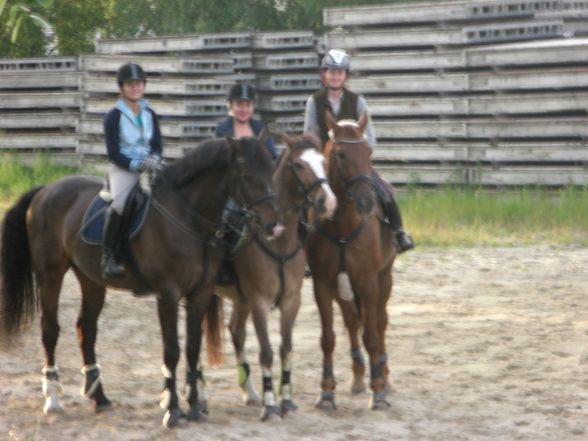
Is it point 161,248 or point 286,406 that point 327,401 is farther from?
point 161,248

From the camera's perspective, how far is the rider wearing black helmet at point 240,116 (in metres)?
9.03

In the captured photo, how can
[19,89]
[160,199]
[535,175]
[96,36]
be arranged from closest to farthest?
[160,199]
[535,175]
[19,89]
[96,36]

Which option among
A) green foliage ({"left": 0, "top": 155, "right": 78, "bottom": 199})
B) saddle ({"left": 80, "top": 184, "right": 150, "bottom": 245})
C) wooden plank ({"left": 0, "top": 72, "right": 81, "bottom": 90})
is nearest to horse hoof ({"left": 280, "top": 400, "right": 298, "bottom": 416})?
saddle ({"left": 80, "top": 184, "right": 150, "bottom": 245})

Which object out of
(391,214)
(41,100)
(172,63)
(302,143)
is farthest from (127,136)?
(41,100)

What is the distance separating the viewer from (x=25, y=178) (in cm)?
2044

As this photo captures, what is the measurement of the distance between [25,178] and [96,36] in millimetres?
4433

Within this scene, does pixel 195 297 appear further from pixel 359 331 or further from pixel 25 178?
pixel 25 178

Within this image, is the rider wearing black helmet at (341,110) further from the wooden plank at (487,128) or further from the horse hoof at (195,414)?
the wooden plank at (487,128)

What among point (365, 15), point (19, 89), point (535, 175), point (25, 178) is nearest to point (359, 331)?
point (535, 175)

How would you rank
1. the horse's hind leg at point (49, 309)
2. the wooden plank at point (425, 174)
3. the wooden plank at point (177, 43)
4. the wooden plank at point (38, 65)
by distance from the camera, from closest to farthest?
the horse's hind leg at point (49, 309) → the wooden plank at point (425, 174) → the wooden plank at point (177, 43) → the wooden plank at point (38, 65)

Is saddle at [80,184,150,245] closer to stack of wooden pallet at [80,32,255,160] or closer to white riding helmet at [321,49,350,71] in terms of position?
white riding helmet at [321,49,350,71]

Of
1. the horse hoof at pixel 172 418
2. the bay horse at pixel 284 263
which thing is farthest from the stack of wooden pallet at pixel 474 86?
the horse hoof at pixel 172 418

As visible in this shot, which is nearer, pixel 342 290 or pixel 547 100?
pixel 342 290

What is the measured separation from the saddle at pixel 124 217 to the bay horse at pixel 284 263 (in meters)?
0.67
